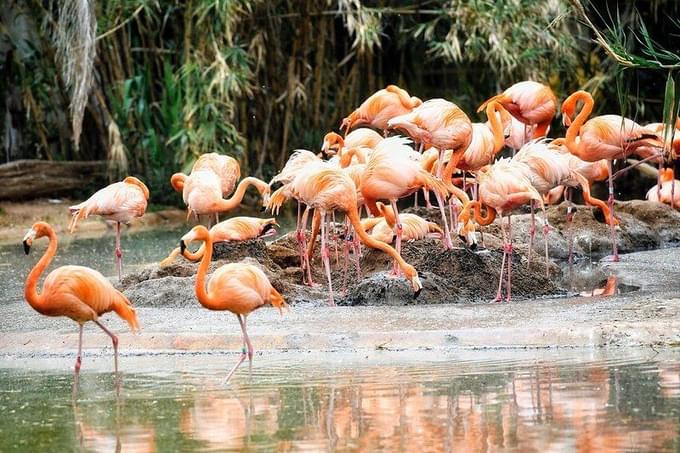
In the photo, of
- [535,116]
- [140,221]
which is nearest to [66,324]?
[535,116]

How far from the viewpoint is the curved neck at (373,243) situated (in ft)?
25.3

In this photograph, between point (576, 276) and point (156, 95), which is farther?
point (156, 95)

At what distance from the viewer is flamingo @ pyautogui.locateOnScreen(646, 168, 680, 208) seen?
478 inches

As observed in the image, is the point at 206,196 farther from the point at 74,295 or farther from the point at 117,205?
the point at 74,295

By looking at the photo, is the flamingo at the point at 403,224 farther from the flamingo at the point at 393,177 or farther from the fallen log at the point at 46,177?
the fallen log at the point at 46,177

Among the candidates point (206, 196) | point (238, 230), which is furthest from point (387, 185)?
point (206, 196)

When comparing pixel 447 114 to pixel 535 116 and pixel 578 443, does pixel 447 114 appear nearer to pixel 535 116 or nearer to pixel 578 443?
pixel 535 116

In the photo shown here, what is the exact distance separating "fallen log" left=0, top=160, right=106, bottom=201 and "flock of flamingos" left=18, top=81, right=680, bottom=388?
15.9 feet

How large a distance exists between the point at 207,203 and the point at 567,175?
268 centimetres

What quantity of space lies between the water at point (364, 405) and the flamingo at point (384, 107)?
14.9 feet

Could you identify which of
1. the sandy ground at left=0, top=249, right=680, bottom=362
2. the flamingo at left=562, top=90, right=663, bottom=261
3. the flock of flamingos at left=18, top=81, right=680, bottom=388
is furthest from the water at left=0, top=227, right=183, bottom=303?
the flamingo at left=562, top=90, right=663, bottom=261

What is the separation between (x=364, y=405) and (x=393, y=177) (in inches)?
128

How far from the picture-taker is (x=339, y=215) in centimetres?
1463

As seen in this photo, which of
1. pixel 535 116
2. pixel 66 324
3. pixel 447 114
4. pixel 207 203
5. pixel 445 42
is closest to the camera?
pixel 66 324
